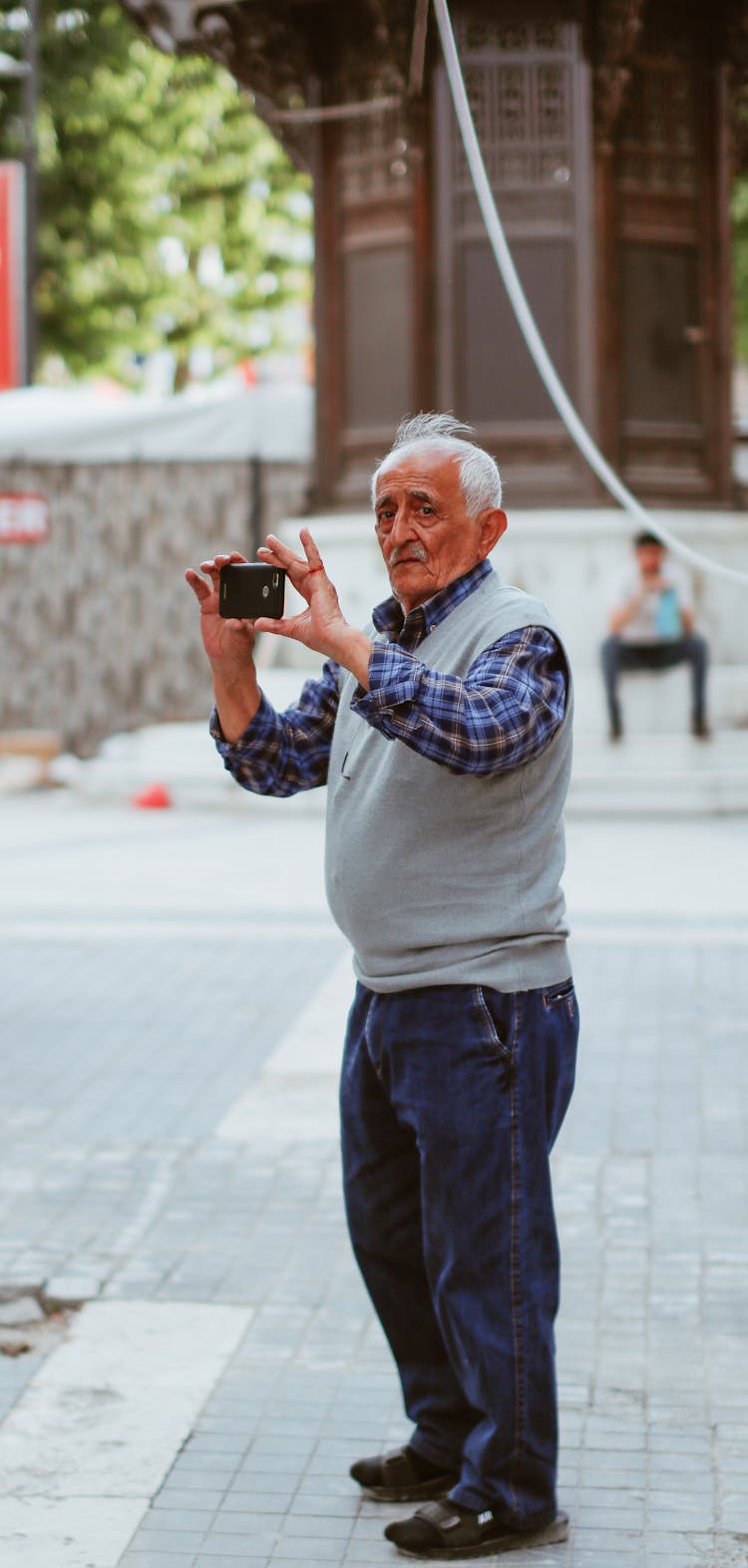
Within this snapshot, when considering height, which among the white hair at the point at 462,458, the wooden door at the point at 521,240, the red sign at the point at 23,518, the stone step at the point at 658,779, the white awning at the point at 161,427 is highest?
the wooden door at the point at 521,240

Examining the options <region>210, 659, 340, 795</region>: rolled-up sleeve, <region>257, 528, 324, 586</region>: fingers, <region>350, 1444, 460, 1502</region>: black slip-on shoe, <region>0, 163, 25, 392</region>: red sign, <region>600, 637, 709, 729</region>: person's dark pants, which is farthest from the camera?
<region>0, 163, 25, 392</region>: red sign

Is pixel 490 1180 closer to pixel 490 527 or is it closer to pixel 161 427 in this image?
pixel 490 527

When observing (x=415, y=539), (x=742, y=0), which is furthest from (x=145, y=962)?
(x=742, y=0)

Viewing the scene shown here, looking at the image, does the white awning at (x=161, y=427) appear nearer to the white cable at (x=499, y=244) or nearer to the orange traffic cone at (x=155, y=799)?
the orange traffic cone at (x=155, y=799)

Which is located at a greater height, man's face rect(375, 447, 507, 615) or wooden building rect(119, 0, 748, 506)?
wooden building rect(119, 0, 748, 506)

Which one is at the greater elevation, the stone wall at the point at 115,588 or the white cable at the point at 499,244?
the white cable at the point at 499,244

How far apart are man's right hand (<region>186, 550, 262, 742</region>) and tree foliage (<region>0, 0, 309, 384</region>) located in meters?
16.4

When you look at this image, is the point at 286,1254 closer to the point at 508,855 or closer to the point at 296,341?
the point at 508,855

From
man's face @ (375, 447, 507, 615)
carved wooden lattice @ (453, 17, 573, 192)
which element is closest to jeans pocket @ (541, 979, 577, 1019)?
man's face @ (375, 447, 507, 615)

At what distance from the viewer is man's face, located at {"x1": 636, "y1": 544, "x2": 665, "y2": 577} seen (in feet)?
41.0

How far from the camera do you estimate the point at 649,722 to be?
12977 mm

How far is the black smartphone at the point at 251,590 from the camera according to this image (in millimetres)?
3207

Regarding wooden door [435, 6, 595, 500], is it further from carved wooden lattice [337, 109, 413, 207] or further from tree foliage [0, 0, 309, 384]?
tree foliage [0, 0, 309, 384]

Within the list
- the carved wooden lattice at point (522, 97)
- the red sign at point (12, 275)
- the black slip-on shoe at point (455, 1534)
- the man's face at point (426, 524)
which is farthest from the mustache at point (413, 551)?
the red sign at point (12, 275)
